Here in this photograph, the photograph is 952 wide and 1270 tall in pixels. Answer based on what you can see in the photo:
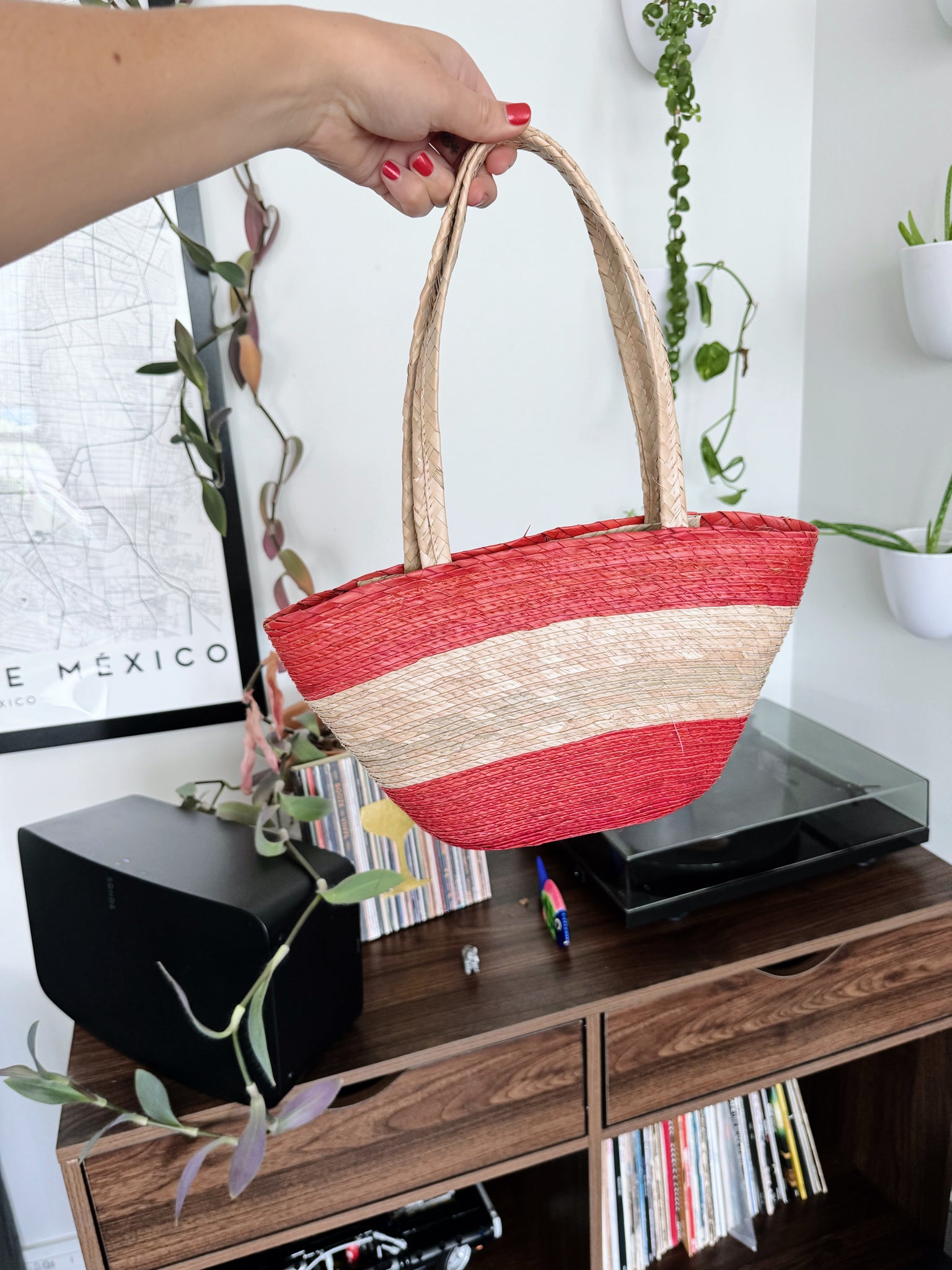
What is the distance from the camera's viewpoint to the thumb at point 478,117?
0.50 metres

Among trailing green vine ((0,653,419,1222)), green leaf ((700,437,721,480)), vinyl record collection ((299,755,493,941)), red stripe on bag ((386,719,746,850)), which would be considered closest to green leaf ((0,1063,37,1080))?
trailing green vine ((0,653,419,1222))

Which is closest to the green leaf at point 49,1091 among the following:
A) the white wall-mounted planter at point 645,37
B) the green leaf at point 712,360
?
the green leaf at point 712,360

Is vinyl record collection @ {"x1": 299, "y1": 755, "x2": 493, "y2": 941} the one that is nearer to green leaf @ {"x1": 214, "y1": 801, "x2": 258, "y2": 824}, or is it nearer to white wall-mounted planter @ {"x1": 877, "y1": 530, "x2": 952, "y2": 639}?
green leaf @ {"x1": 214, "y1": 801, "x2": 258, "y2": 824}

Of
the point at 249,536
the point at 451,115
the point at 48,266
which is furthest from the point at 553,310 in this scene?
the point at 451,115

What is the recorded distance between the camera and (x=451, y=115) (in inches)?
Result: 19.9

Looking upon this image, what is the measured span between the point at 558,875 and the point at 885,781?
1.41 feet

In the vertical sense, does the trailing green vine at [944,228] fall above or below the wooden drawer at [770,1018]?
above

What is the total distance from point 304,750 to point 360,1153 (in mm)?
402

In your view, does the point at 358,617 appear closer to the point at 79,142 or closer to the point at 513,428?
the point at 79,142

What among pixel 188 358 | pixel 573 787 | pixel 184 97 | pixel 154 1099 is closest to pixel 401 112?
pixel 184 97

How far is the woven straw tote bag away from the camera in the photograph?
47 centimetres

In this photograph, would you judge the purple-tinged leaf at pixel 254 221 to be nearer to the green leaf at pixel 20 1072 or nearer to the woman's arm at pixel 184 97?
the woman's arm at pixel 184 97

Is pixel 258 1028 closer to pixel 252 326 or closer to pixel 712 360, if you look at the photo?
pixel 252 326

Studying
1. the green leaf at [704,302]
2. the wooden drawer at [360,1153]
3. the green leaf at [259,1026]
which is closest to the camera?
the green leaf at [259,1026]
